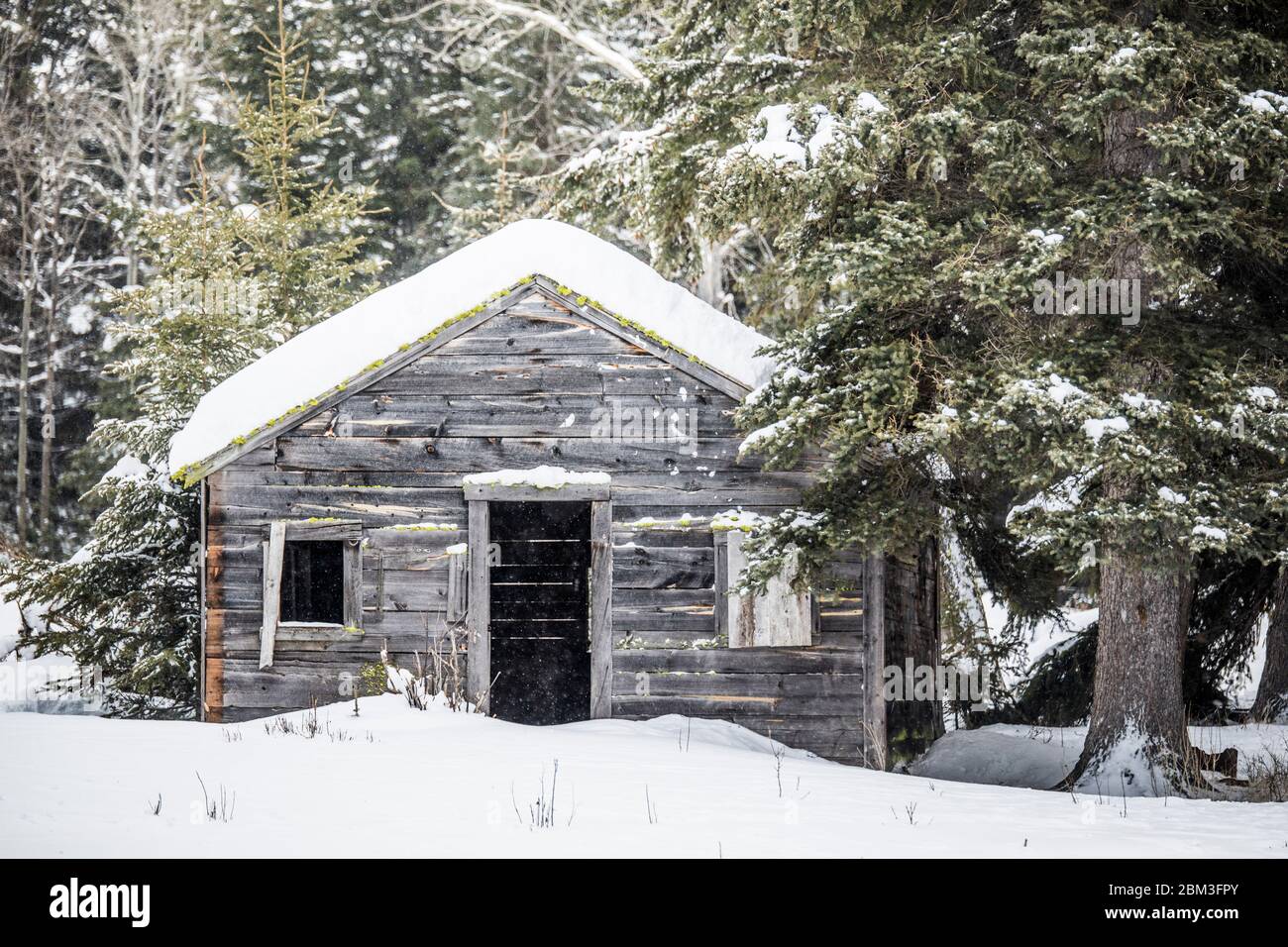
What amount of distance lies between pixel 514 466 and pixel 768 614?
2.72 m

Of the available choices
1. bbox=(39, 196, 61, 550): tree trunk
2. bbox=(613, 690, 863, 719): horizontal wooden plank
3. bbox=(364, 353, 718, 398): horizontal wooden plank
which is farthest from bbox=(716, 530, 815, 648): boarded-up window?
bbox=(39, 196, 61, 550): tree trunk

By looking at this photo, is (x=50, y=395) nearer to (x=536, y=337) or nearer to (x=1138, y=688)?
(x=536, y=337)

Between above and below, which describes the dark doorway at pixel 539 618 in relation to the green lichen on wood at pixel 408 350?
below

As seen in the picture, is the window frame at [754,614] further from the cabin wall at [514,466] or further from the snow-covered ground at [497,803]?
the snow-covered ground at [497,803]

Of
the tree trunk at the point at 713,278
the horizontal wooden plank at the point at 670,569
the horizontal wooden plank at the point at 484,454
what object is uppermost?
the tree trunk at the point at 713,278

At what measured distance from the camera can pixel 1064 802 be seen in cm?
839

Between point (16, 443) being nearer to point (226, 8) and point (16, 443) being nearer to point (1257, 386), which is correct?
point (226, 8)

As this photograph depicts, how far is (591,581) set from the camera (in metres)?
11.9

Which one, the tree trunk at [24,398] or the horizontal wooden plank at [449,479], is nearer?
the horizontal wooden plank at [449,479]

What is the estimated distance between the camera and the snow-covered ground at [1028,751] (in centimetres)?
1168

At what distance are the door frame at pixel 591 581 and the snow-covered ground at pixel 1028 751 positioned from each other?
133 inches

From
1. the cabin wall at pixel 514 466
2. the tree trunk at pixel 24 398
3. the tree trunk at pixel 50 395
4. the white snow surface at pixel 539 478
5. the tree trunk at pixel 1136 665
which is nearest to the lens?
the tree trunk at pixel 1136 665

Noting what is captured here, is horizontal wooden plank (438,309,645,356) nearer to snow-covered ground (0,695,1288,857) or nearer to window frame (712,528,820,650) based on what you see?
window frame (712,528,820,650)

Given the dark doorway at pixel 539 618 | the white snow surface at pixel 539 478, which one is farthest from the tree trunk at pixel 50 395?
the white snow surface at pixel 539 478
